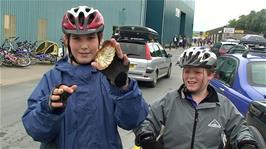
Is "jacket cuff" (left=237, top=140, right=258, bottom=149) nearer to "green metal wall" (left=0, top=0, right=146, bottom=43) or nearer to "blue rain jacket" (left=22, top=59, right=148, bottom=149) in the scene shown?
"blue rain jacket" (left=22, top=59, right=148, bottom=149)

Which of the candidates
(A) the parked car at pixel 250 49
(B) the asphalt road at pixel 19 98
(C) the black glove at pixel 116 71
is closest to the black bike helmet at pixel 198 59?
(C) the black glove at pixel 116 71

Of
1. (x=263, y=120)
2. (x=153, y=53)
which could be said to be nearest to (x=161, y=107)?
(x=263, y=120)

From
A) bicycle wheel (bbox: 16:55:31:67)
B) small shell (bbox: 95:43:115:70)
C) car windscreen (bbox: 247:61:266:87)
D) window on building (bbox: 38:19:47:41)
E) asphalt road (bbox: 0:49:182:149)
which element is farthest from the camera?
window on building (bbox: 38:19:47:41)

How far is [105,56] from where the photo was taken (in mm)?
2299

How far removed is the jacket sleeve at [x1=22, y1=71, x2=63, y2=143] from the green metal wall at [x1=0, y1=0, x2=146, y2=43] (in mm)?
Result: 20829

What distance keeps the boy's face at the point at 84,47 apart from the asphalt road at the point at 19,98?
4529 mm

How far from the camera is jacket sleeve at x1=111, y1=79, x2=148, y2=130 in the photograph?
2.40m

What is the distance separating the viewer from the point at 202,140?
3088 mm

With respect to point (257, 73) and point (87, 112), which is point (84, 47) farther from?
point (257, 73)

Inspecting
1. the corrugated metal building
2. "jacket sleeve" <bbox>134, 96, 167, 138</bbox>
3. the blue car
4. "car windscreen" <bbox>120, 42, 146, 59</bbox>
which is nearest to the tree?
the corrugated metal building

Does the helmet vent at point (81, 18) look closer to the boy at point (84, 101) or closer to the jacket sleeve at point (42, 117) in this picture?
the boy at point (84, 101)

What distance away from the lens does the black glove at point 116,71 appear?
2305mm

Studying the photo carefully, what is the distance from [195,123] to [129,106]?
844 mm

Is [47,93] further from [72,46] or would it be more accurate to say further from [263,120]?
[263,120]
